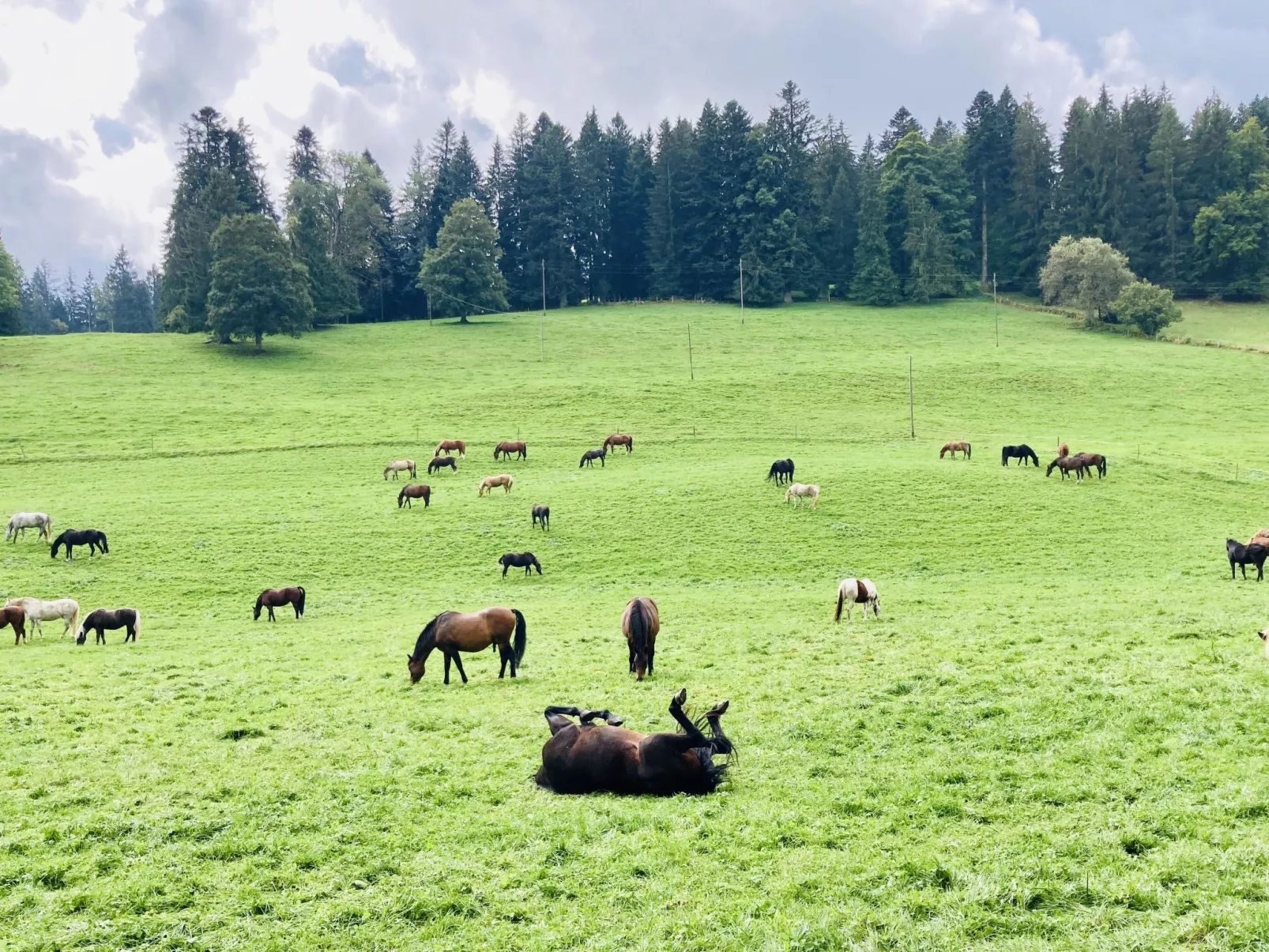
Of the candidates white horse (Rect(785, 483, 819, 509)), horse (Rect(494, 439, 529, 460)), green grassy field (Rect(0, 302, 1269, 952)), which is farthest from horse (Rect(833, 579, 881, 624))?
horse (Rect(494, 439, 529, 460))

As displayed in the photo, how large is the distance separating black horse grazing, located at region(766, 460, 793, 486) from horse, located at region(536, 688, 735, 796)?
2938 centimetres

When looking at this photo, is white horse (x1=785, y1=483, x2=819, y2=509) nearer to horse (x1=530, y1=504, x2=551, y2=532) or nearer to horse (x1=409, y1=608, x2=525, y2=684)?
horse (x1=530, y1=504, x2=551, y2=532)

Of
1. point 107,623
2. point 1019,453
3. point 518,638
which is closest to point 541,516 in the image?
point 107,623

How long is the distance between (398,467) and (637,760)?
35.2 metres

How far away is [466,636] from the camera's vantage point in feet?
52.5

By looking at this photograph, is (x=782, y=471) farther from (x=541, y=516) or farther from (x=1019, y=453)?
(x=1019, y=453)

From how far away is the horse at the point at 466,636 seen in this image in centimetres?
1597

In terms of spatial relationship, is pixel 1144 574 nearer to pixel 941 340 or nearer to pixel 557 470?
pixel 557 470

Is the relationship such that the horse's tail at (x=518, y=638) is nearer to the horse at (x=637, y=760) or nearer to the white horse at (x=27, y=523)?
the horse at (x=637, y=760)

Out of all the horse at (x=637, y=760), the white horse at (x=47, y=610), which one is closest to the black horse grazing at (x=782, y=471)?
the white horse at (x=47, y=610)

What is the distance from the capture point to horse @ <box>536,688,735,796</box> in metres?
9.92

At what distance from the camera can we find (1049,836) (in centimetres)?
800

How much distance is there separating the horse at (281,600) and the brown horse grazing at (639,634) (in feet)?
42.8

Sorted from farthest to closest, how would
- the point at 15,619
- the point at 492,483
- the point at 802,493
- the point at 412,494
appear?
the point at 492,483
the point at 412,494
the point at 802,493
the point at 15,619
